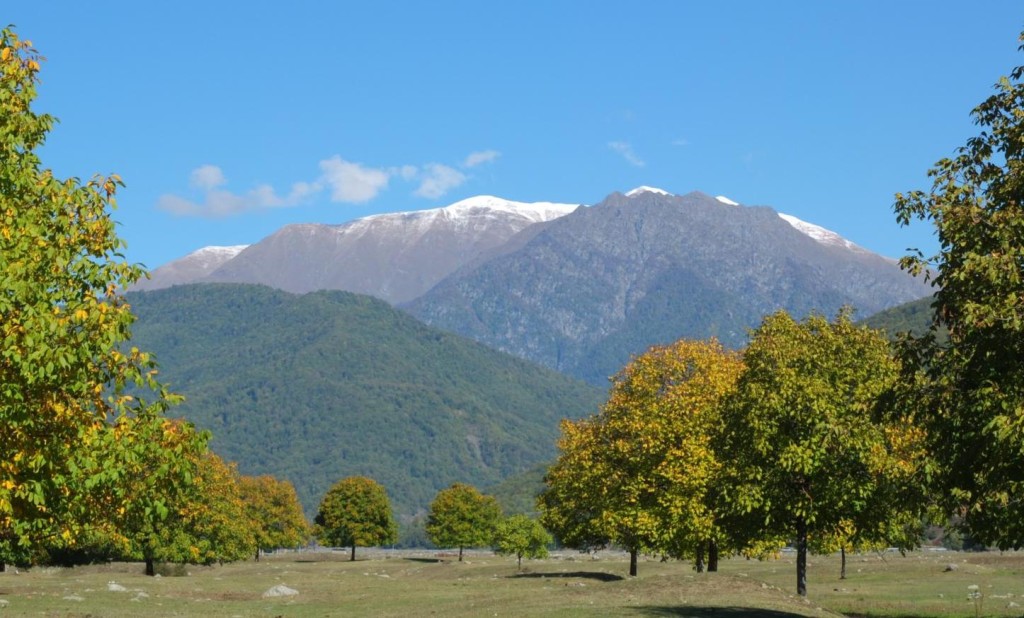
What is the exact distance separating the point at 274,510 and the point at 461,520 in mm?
33824

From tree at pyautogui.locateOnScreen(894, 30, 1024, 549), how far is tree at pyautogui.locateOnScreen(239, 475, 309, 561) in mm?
163850

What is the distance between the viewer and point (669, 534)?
5766 cm

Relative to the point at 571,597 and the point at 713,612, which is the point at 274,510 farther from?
the point at 713,612

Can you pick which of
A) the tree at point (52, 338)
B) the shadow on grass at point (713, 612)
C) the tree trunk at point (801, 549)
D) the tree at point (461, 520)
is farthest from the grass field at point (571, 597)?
the tree at point (461, 520)

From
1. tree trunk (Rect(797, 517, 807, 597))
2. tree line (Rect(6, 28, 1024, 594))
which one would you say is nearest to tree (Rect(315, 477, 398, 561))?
tree line (Rect(6, 28, 1024, 594))

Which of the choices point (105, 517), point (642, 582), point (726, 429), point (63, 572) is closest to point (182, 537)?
point (63, 572)

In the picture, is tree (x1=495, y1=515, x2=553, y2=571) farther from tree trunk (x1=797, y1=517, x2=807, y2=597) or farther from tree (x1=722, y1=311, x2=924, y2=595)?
tree (x1=722, y1=311, x2=924, y2=595)

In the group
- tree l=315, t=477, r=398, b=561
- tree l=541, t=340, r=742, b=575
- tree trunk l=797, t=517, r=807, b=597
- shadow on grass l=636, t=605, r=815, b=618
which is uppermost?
tree l=541, t=340, r=742, b=575

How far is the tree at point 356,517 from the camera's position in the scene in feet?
632

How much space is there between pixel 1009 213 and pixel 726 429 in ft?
68.8

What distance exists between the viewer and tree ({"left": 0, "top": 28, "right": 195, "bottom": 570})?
19.6m

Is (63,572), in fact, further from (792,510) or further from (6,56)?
(6,56)

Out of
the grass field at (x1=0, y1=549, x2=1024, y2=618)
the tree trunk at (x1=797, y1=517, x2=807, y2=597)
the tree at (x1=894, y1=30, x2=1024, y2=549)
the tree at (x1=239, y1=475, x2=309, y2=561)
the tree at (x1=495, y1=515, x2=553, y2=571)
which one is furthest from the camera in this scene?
the tree at (x1=239, y1=475, x2=309, y2=561)

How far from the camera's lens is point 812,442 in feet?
140
